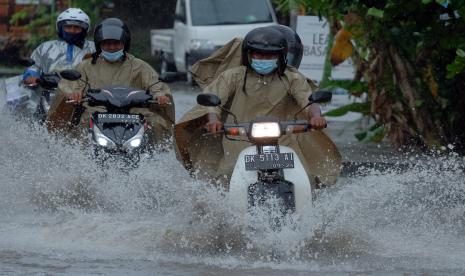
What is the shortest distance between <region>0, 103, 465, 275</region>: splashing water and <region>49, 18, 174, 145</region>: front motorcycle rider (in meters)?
0.33

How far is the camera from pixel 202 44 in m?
26.2

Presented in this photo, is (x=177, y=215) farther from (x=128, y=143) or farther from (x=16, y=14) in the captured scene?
(x=16, y=14)

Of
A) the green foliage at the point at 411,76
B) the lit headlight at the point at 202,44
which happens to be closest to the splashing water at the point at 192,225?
the green foliage at the point at 411,76

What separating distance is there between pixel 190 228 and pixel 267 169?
936mm

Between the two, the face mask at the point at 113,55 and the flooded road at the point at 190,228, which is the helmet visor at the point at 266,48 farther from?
the face mask at the point at 113,55

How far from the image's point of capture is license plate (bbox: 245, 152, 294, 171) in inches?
313

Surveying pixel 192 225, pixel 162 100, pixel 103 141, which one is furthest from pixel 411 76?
pixel 192 225

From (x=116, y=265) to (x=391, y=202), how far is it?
12.8 feet

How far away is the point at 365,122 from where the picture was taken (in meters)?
17.9

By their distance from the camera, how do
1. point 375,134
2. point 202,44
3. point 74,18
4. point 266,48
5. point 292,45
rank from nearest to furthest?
point 266,48 < point 292,45 < point 74,18 < point 375,134 < point 202,44

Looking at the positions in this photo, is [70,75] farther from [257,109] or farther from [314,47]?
[314,47]

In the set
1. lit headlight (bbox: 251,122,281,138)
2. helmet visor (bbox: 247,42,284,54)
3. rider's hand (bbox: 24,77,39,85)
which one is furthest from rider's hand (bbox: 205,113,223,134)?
rider's hand (bbox: 24,77,39,85)

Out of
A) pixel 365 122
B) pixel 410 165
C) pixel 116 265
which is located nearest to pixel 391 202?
pixel 410 165

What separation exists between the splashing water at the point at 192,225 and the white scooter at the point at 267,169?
94 mm
